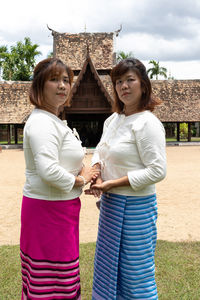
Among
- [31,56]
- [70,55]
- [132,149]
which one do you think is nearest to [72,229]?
[132,149]

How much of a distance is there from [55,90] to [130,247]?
44.1 inches

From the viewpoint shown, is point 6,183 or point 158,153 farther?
point 6,183

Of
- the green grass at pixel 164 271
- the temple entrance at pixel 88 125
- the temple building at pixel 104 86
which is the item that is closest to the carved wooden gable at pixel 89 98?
the temple building at pixel 104 86

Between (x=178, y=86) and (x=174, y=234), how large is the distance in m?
20.5

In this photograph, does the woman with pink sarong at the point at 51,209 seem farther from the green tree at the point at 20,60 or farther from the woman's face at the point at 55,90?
the green tree at the point at 20,60

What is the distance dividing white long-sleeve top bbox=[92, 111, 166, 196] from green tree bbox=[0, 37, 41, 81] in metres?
33.3

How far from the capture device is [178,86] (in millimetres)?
23219

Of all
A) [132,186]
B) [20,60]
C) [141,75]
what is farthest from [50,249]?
[20,60]

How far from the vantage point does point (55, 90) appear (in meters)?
1.85

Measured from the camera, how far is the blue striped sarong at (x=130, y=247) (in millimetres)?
1955

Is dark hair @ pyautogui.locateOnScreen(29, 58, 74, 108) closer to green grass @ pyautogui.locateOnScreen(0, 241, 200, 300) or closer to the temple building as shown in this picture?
green grass @ pyautogui.locateOnScreen(0, 241, 200, 300)

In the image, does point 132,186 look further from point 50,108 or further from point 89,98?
point 89,98

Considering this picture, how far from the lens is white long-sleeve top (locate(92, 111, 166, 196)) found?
1832mm

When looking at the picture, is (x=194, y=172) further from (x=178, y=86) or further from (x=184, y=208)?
(x=178, y=86)
